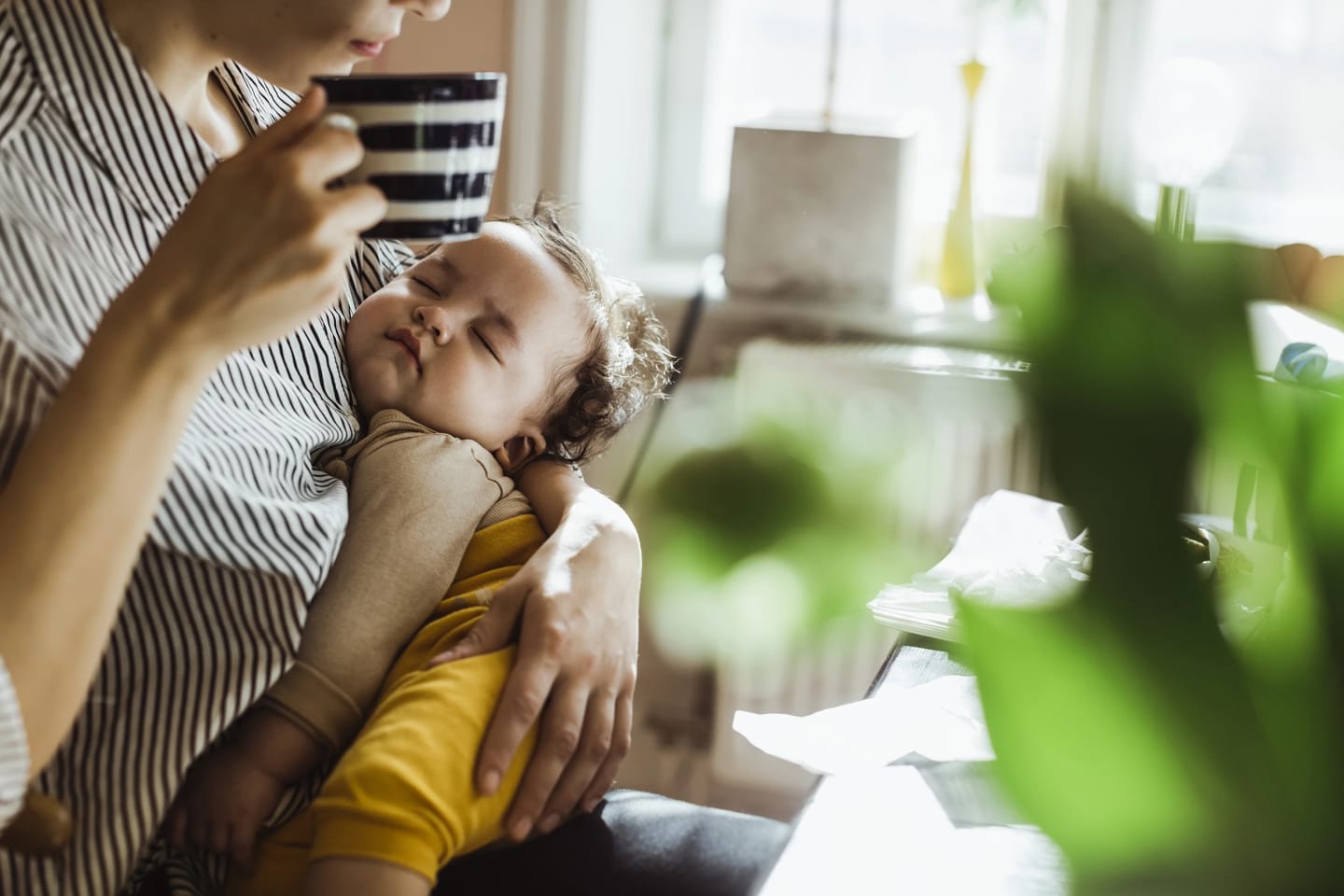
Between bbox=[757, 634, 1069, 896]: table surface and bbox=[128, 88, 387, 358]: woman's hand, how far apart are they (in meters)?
0.38

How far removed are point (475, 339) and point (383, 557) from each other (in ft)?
0.91

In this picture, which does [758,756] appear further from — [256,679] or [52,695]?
[52,695]

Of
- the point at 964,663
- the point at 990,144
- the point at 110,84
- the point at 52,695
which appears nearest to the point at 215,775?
the point at 52,695

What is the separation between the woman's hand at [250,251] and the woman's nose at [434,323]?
1.48ft

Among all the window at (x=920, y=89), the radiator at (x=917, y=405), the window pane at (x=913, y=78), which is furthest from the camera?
the window pane at (x=913, y=78)

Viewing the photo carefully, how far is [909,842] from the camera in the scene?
735 mm

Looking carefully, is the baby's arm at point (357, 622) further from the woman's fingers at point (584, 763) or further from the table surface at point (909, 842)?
the table surface at point (909, 842)

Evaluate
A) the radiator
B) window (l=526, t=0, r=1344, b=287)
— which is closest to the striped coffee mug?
the radiator

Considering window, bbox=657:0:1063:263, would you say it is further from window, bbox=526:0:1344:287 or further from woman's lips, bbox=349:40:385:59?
woman's lips, bbox=349:40:385:59

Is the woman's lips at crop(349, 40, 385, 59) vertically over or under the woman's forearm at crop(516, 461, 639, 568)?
over

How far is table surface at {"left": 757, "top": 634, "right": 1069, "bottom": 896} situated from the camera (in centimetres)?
67

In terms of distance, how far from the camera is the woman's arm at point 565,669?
836 mm

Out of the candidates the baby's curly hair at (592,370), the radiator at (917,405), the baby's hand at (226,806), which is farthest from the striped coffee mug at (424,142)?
the radiator at (917,405)

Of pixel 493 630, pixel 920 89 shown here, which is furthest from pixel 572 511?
pixel 920 89
